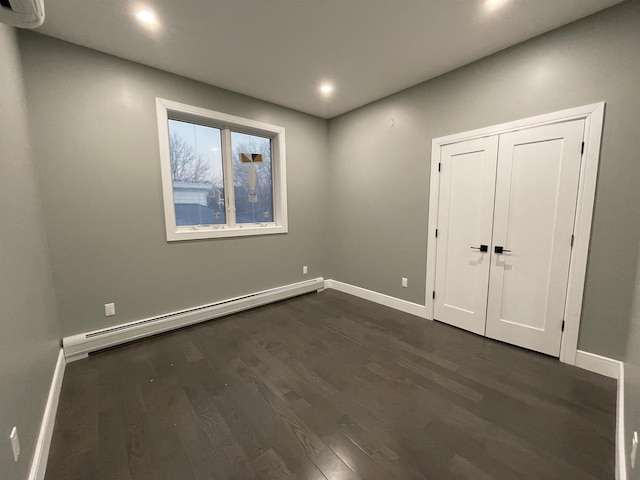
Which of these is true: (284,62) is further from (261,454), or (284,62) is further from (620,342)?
(620,342)

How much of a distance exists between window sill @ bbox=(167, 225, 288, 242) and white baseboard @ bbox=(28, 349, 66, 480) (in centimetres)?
146

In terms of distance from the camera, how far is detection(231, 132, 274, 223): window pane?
3606 millimetres

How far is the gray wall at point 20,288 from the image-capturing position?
1.12 metres

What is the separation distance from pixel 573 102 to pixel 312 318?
330 centimetres

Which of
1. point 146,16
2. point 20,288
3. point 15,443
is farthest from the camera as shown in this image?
point 146,16

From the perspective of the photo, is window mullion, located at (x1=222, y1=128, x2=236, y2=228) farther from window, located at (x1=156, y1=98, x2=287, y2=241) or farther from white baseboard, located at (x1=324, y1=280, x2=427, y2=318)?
white baseboard, located at (x1=324, y1=280, x2=427, y2=318)

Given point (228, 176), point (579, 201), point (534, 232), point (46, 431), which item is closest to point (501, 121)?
point (579, 201)

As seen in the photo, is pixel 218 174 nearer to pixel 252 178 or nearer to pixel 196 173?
pixel 196 173

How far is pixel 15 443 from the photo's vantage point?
3.51 ft

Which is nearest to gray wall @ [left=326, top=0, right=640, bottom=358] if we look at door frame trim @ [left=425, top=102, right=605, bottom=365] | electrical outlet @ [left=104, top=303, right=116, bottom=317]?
door frame trim @ [left=425, top=102, right=605, bottom=365]

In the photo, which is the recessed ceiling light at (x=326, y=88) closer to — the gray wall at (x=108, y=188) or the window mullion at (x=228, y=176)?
the gray wall at (x=108, y=188)

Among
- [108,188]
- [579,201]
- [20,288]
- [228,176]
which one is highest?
[228,176]

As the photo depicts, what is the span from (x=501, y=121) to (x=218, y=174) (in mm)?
3283

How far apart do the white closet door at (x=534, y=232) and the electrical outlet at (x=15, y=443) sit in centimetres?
347
